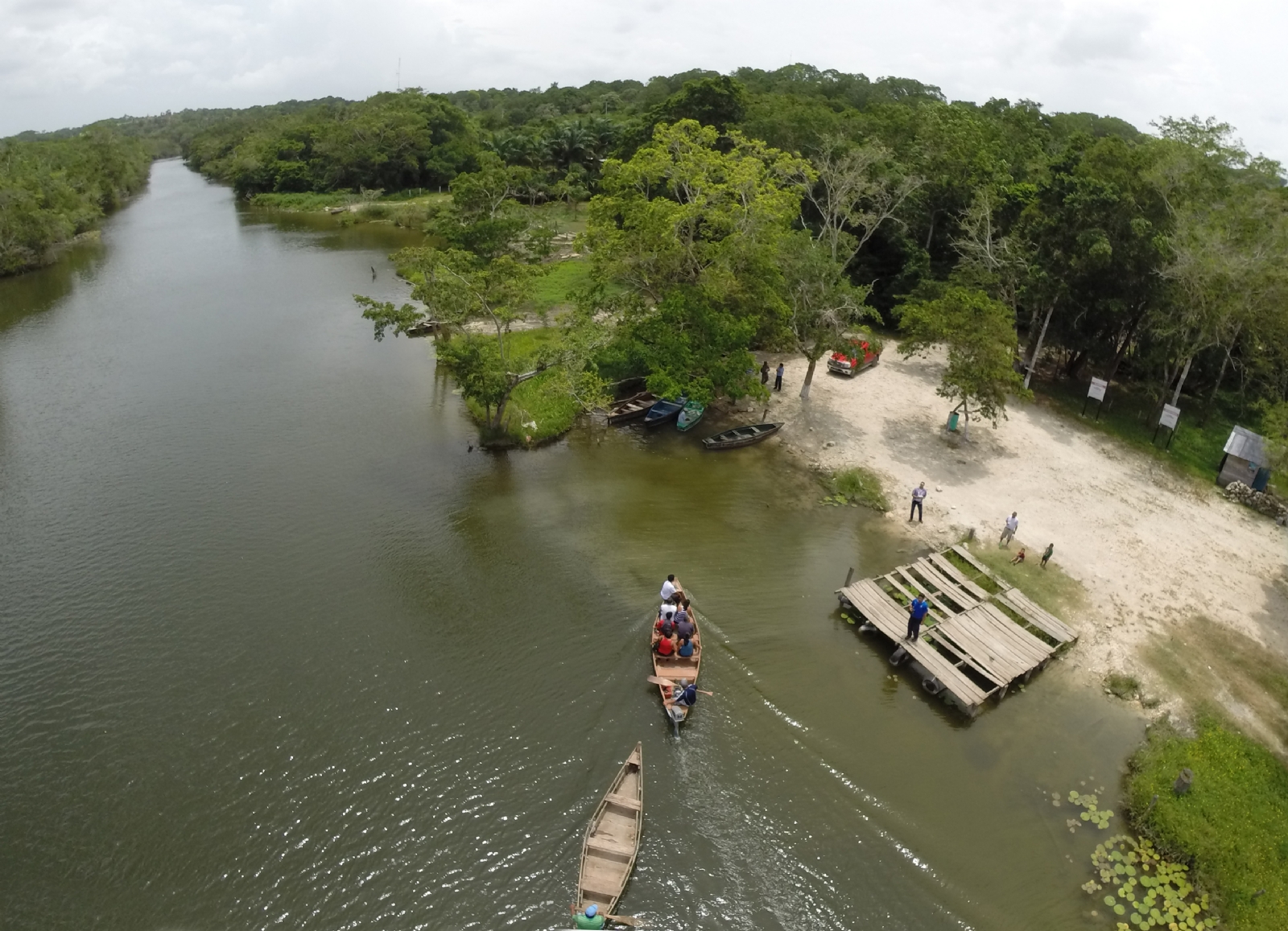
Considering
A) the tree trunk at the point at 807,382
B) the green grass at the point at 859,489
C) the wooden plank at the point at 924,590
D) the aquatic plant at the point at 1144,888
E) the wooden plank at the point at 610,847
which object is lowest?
the wooden plank at the point at 610,847

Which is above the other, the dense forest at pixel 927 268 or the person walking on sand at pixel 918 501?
the dense forest at pixel 927 268

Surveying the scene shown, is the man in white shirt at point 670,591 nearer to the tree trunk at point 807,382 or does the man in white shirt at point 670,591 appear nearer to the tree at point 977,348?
the tree at point 977,348

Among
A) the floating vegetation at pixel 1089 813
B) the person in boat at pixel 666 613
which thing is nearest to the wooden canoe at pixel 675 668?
the person in boat at pixel 666 613

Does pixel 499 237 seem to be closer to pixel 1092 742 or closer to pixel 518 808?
pixel 518 808

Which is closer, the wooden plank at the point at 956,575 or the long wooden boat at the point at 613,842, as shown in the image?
the long wooden boat at the point at 613,842

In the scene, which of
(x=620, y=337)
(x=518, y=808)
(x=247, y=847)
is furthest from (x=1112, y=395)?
(x=247, y=847)

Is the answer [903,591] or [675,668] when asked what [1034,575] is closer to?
[903,591]
